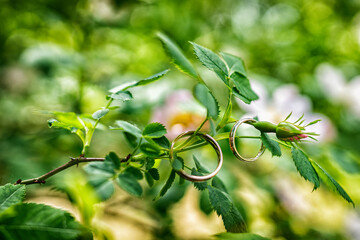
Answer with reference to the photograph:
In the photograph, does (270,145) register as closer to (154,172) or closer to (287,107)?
(154,172)

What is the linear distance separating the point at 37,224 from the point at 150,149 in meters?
0.09

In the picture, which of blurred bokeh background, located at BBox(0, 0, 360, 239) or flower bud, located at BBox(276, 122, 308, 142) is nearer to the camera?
flower bud, located at BBox(276, 122, 308, 142)

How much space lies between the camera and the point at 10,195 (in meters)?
0.22

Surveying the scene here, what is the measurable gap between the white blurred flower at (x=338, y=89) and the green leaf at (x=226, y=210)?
2.53ft

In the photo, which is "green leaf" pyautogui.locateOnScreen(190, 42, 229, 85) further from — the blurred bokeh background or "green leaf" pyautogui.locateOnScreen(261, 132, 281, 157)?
the blurred bokeh background

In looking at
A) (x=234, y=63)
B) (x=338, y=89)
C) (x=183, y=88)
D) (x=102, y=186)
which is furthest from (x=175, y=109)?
(x=338, y=89)

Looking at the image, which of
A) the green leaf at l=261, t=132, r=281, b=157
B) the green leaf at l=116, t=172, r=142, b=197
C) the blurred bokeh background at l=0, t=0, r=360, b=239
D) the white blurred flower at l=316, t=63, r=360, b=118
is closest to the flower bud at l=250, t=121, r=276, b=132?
the green leaf at l=261, t=132, r=281, b=157

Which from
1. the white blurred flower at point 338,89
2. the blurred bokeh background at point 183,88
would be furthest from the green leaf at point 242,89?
the white blurred flower at point 338,89

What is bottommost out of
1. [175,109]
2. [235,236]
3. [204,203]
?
[204,203]

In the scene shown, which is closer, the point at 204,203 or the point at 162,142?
the point at 162,142

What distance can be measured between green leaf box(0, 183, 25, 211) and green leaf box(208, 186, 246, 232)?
0.45 ft

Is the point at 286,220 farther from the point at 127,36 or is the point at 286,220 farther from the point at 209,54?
the point at 127,36

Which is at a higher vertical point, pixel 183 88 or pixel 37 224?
pixel 37 224

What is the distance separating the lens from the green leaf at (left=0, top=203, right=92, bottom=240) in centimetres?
19
